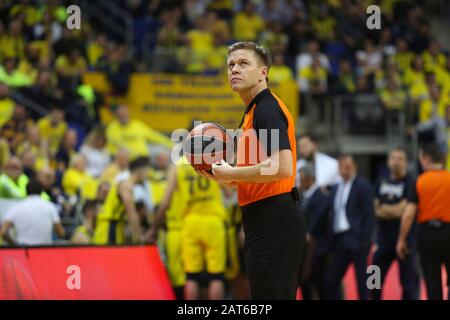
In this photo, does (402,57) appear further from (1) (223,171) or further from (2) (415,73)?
(1) (223,171)

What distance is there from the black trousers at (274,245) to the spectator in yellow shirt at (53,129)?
9270 millimetres

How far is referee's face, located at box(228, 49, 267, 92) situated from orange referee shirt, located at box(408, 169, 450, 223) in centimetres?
388

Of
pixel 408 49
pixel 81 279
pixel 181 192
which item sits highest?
pixel 408 49

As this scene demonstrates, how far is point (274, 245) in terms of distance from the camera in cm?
549

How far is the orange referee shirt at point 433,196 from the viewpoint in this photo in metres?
8.91

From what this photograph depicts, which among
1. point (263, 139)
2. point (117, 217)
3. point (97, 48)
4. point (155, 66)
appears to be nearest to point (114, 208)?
point (117, 217)

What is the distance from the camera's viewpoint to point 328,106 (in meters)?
17.9

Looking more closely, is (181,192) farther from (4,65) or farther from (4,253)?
(4,65)

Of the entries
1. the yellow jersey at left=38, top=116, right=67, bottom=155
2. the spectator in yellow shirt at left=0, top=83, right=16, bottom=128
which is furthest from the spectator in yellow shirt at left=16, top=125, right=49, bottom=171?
the spectator in yellow shirt at left=0, top=83, right=16, bottom=128

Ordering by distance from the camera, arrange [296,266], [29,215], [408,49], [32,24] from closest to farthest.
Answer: [296,266] < [29,215] < [32,24] < [408,49]

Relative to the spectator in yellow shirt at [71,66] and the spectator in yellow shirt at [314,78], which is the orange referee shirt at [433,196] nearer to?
the spectator in yellow shirt at [71,66]

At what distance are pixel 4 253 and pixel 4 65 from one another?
8.17 metres

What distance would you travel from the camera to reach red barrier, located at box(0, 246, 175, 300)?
8172 mm
